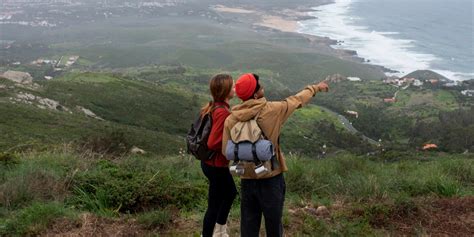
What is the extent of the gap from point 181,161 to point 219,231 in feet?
14.9

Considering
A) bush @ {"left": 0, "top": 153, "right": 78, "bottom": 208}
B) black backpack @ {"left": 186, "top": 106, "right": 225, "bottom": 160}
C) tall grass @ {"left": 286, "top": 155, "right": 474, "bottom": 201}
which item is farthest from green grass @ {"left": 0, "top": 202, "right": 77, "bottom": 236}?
tall grass @ {"left": 286, "top": 155, "right": 474, "bottom": 201}

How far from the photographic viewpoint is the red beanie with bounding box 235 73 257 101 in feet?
12.4

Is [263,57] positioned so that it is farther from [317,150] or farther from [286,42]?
[317,150]

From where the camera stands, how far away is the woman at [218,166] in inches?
160

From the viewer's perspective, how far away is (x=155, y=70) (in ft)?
289

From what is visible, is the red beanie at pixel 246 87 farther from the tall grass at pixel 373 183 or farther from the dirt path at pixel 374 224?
the tall grass at pixel 373 183

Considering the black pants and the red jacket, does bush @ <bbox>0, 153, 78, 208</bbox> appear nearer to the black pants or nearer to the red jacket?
the black pants

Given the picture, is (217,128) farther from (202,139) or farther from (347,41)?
(347,41)

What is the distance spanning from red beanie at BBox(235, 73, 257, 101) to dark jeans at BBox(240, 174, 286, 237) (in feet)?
2.37

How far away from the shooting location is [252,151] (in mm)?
3660

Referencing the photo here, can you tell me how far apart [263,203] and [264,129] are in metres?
0.64

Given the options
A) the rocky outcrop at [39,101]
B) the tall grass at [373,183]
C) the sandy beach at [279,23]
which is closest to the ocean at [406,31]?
the sandy beach at [279,23]

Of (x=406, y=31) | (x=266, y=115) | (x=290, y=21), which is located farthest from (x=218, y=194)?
(x=290, y=21)

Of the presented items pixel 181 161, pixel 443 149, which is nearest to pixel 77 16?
pixel 443 149
